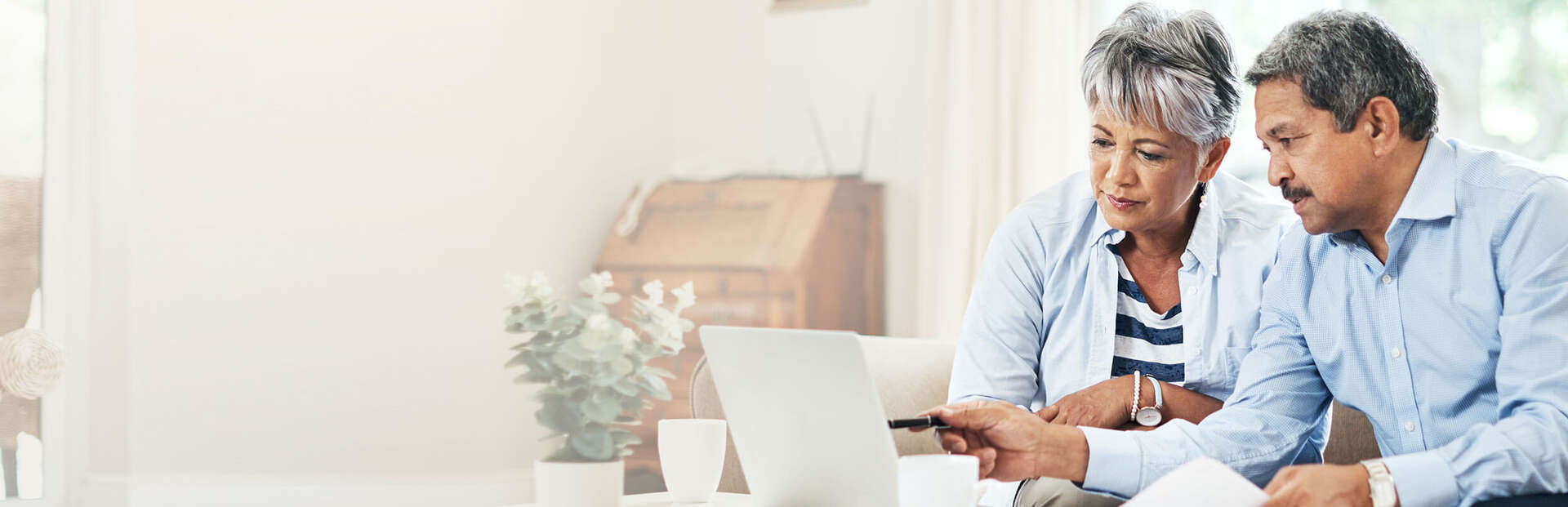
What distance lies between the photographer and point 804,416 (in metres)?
1.08

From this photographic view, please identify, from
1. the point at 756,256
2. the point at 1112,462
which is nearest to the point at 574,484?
the point at 1112,462

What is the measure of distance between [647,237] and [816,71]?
2.65 ft

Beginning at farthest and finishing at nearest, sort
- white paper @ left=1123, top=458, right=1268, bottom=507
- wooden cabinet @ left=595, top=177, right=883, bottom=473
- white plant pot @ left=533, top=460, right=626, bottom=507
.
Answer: wooden cabinet @ left=595, top=177, right=883, bottom=473
white plant pot @ left=533, top=460, right=626, bottom=507
white paper @ left=1123, top=458, right=1268, bottom=507

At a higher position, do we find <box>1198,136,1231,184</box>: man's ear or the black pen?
<box>1198,136,1231,184</box>: man's ear

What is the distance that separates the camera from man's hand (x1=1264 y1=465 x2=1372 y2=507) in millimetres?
1093

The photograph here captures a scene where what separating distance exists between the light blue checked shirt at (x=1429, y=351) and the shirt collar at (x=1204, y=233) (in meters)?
0.09

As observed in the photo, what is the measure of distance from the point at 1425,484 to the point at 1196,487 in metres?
0.34

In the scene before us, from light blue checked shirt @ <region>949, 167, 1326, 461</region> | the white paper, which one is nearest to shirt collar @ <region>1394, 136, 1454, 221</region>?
light blue checked shirt @ <region>949, 167, 1326, 461</region>

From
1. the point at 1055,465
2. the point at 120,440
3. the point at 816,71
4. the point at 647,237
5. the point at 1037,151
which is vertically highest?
the point at 816,71

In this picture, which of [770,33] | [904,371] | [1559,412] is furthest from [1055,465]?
[770,33]

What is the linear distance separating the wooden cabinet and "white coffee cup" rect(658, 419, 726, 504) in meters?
2.10

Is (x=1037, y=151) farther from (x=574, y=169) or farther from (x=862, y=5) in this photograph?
(x=574, y=169)

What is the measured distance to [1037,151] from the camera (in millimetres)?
3355

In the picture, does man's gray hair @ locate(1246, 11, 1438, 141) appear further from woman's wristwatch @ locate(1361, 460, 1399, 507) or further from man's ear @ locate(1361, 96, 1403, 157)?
woman's wristwatch @ locate(1361, 460, 1399, 507)
